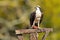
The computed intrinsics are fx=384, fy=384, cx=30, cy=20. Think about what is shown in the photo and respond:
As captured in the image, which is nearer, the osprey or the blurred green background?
the osprey

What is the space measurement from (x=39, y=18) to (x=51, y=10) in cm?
271

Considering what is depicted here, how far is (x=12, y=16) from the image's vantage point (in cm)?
1019

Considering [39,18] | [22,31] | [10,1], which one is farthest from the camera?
[10,1]

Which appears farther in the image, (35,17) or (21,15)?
(21,15)

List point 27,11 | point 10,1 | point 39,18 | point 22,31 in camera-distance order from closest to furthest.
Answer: point 22,31, point 39,18, point 10,1, point 27,11

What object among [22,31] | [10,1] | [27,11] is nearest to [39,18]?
[22,31]

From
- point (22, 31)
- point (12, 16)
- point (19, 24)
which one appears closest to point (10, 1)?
point (12, 16)

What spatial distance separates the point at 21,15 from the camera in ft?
34.7

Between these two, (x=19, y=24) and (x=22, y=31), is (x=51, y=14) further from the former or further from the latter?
(x=22, y=31)

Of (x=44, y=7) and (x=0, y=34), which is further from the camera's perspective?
(x=44, y=7)

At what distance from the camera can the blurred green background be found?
9891mm

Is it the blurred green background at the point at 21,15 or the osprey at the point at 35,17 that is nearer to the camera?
the osprey at the point at 35,17

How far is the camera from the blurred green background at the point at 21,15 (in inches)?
389

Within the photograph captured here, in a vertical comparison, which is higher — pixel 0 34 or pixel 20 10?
pixel 20 10
